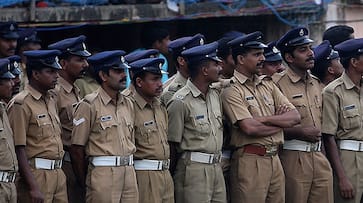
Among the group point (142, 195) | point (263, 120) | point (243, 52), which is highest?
A: point (243, 52)

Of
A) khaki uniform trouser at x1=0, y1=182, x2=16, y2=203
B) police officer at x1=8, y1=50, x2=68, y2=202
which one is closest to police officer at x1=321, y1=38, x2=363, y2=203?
police officer at x1=8, y1=50, x2=68, y2=202

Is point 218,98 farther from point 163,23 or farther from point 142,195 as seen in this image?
point 163,23

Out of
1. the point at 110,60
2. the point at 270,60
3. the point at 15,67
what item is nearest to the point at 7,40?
the point at 15,67

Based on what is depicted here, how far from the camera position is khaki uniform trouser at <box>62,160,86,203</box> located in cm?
868

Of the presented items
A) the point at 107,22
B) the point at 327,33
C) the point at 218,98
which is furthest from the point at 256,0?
the point at 218,98

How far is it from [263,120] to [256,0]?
5.80 meters

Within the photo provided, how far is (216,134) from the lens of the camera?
8.82 meters

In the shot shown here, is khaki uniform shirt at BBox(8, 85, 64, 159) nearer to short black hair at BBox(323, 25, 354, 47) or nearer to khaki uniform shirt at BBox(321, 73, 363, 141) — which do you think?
khaki uniform shirt at BBox(321, 73, 363, 141)

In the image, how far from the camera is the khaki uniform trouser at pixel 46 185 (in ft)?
26.6

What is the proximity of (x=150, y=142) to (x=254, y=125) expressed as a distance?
3.15 ft

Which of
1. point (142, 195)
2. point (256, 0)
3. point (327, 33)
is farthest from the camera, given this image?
point (256, 0)

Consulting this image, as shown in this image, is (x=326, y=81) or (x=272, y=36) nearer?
(x=326, y=81)

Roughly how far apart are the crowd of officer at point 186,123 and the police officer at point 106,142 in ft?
0.04

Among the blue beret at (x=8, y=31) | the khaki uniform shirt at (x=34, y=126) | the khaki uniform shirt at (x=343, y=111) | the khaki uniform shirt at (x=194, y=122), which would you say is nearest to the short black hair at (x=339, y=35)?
the khaki uniform shirt at (x=343, y=111)
